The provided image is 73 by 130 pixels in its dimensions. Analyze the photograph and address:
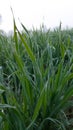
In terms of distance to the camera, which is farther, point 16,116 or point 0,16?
point 0,16

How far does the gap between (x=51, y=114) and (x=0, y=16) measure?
1255 mm

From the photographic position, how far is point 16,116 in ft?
2.66

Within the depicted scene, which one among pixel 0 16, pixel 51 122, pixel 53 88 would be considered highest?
pixel 0 16

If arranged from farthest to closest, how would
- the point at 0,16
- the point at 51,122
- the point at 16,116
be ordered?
the point at 0,16 → the point at 51,122 → the point at 16,116

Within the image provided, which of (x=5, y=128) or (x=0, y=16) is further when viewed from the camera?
(x=0, y=16)

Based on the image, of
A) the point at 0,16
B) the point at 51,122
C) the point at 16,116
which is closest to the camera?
the point at 16,116

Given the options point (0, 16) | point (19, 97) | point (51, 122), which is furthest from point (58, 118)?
point (0, 16)

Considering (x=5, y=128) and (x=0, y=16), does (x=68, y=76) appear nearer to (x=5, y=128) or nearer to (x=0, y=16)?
(x=5, y=128)

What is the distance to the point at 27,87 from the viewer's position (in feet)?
2.83

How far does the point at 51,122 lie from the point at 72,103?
10 centimetres

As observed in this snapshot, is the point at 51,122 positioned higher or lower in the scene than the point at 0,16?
lower

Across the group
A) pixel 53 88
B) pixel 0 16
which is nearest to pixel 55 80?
pixel 53 88

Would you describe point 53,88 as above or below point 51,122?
above

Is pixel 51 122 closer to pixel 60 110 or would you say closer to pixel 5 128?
pixel 60 110
